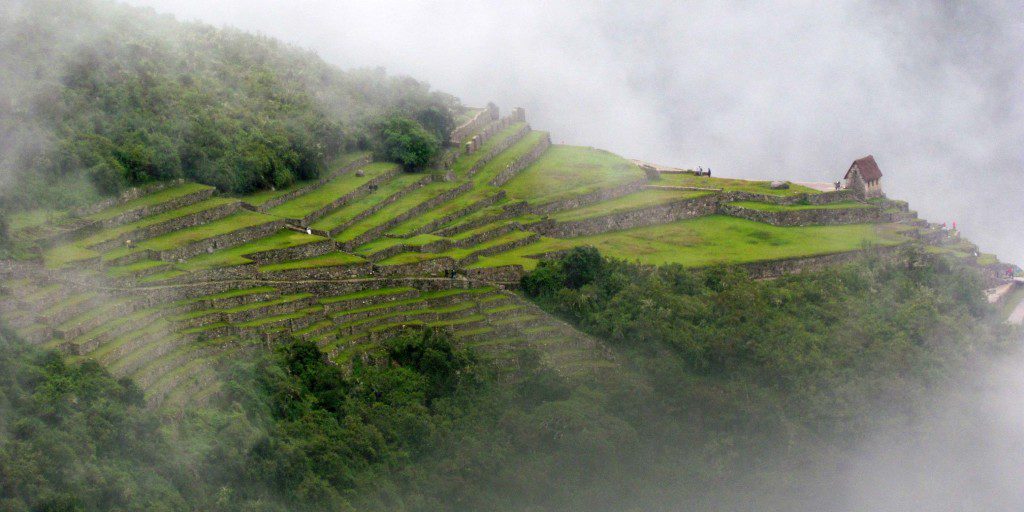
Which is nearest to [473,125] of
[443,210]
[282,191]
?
[443,210]

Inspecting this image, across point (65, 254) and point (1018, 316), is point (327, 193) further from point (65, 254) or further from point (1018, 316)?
point (1018, 316)

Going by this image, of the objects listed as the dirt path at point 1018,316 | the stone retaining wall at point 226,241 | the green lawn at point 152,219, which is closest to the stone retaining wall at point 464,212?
the stone retaining wall at point 226,241

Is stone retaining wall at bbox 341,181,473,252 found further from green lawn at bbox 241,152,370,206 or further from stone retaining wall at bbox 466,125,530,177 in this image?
green lawn at bbox 241,152,370,206

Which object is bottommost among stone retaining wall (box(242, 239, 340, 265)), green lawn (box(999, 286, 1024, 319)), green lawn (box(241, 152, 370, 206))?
green lawn (box(999, 286, 1024, 319))

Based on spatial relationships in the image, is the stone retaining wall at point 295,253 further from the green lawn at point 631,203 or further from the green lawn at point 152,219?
the green lawn at point 631,203

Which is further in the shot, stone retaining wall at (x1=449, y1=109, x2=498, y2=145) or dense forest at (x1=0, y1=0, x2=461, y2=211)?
stone retaining wall at (x1=449, y1=109, x2=498, y2=145)

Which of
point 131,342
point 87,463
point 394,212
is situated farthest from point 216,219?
point 87,463

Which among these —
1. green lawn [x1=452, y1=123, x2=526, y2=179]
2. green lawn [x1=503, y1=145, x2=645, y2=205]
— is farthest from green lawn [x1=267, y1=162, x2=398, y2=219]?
green lawn [x1=503, y1=145, x2=645, y2=205]
